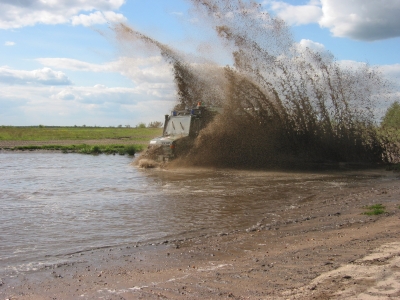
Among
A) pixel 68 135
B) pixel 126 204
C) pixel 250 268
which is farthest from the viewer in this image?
pixel 68 135

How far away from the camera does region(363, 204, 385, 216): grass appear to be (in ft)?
23.3

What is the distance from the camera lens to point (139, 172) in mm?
14781

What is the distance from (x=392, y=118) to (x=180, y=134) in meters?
9.48

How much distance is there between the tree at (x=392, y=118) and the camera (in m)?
17.2

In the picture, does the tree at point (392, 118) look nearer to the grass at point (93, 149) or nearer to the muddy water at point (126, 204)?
the muddy water at point (126, 204)

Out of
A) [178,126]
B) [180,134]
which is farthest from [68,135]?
[180,134]

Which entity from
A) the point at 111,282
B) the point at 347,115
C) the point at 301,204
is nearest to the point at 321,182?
the point at 301,204

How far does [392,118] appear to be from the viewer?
18438mm

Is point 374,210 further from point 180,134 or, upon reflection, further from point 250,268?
point 180,134

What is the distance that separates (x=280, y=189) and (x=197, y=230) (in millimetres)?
4704

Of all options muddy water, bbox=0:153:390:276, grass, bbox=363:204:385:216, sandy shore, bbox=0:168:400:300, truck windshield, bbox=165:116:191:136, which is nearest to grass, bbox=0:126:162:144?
truck windshield, bbox=165:116:191:136

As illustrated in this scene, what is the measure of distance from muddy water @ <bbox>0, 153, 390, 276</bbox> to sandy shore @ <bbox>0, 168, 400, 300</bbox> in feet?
1.61

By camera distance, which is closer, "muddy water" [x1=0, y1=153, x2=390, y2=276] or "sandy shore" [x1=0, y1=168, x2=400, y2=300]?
"sandy shore" [x1=0, y1=168, x2=400, y2=300]

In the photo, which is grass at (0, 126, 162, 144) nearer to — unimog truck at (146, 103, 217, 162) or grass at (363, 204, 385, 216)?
unimog truck at (146, 103, 217, 162)
